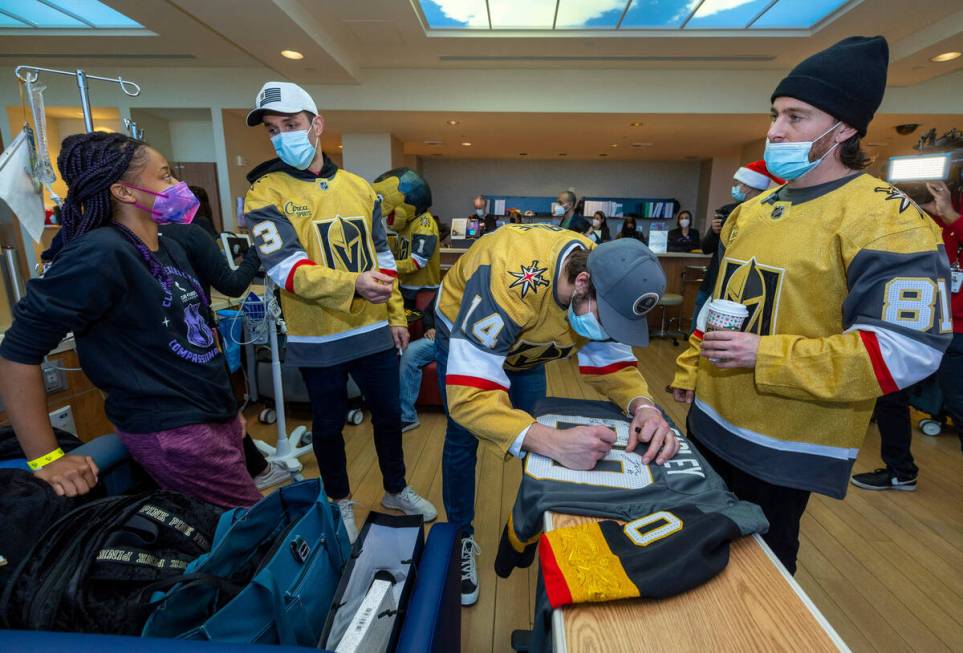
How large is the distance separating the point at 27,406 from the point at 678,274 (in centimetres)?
577

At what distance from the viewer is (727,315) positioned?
1.00 m

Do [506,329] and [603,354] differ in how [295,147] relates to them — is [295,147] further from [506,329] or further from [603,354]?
[603,354]

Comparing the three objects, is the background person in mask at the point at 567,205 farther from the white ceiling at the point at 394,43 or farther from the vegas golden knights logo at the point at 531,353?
the vegas golden knights logo at the point at 531,353

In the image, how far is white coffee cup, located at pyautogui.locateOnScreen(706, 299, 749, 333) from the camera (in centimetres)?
100

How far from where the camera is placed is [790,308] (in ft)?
3.39

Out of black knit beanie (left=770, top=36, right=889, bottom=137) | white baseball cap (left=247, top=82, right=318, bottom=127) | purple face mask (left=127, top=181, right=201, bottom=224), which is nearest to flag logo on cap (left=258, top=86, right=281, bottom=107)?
white baseball cap (left=247, top=82, right=318, bottom=127)

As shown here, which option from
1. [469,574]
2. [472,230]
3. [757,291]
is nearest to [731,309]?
[757,291]

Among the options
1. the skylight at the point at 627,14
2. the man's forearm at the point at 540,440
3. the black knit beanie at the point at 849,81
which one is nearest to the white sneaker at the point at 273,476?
the man's forearm at the point at 540,440

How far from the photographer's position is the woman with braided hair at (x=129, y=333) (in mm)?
960

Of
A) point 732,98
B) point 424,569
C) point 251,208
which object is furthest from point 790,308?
point 732,98

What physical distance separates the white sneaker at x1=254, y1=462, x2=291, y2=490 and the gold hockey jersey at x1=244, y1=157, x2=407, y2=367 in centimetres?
90

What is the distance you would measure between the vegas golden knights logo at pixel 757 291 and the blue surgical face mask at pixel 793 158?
8.5 inches

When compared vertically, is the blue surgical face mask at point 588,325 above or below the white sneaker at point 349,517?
above

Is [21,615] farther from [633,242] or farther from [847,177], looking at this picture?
→ [847,177]
